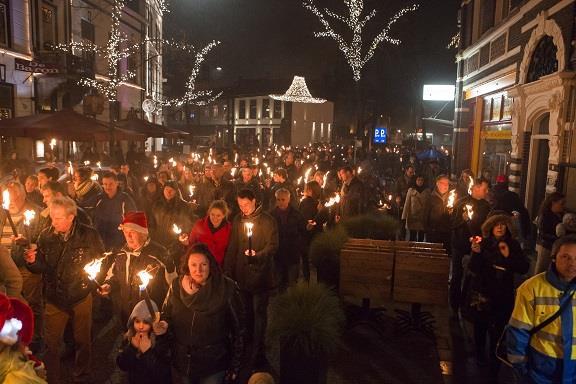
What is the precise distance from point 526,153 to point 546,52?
2835 millimetres

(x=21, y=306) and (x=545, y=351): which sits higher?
(x=21, y=306)

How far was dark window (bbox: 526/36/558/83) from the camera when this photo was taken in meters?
12.3

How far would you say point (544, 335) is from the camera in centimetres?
366

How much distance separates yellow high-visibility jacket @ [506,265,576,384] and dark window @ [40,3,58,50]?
2341cm

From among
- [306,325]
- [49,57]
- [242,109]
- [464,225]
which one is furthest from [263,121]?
[306,325]

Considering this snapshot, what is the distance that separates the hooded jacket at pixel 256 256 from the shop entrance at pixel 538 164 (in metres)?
10.1

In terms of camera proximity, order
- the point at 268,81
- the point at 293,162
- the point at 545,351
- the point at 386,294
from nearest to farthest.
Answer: the point at 545,351
the point at 386,294
the point at 293,162
the point at 268,81

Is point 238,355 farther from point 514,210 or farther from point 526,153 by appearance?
point 526,153

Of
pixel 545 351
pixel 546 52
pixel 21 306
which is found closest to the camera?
pixel 21 306

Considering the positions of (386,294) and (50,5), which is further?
(50,5)

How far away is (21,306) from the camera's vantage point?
2895 millimetres

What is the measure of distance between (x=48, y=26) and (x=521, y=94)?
2042 centimetres

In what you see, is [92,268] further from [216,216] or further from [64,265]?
[216,216]

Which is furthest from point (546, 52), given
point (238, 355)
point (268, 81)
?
point (268, 81)
